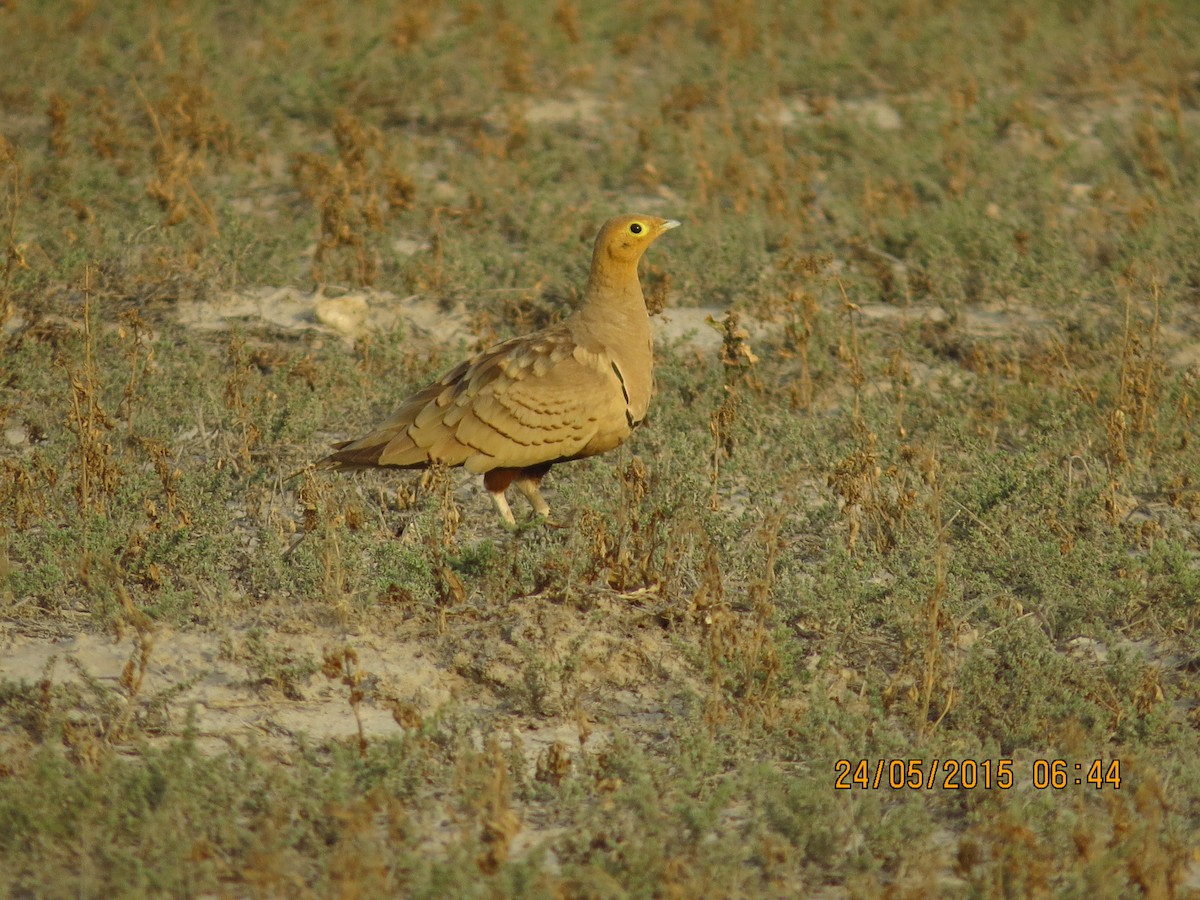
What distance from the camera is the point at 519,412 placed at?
552 cm

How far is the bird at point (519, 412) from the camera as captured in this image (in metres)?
5.53

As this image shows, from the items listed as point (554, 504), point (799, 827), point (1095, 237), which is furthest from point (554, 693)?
point (1095, 237)

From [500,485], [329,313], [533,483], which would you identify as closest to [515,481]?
[533,483]

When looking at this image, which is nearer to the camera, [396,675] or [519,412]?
[396,675]

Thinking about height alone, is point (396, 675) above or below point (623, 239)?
below
